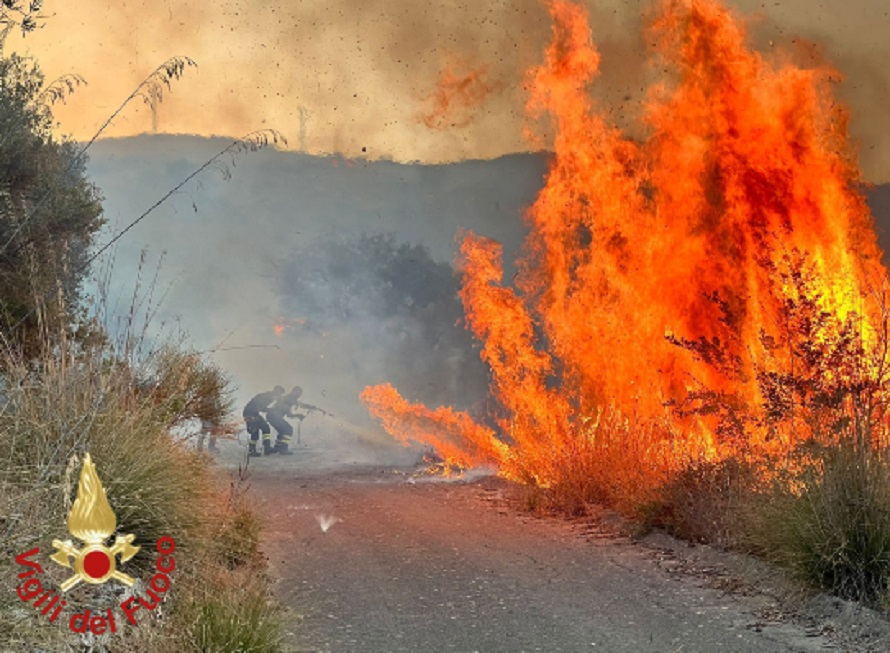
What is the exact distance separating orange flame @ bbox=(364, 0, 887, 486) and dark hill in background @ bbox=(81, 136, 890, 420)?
47.1 feet

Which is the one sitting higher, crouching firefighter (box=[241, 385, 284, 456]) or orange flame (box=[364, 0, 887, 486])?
orange flame (box=[364, 0, 887, 486])

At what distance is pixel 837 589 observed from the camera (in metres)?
7.35

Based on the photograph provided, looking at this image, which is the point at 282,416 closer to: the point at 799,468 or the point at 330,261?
the point at 330,261

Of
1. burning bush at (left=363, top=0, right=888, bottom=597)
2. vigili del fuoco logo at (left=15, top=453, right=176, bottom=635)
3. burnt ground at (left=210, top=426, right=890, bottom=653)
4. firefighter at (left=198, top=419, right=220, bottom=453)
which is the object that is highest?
burning bush at (left=363, top=0, right=888, bottom=597)

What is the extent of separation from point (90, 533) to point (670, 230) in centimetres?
1168

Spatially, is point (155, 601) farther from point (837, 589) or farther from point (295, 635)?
point (837, 589)

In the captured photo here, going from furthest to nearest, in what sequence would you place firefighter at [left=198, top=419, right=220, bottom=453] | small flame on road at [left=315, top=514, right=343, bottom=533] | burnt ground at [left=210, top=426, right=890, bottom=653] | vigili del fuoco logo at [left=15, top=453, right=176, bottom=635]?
small flame on road at [left=315, top=514, right=343, bottom=533], firefighter at [left=198, top=419, right=220, bottom=453], burnt ground at [left=210, top=426, right=890, bottom=653], vigili del fuoco logo at [left=15, top=453, right=176, bottom=635]

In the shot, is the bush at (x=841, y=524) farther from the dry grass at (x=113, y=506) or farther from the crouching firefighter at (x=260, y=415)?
the crouching firefighter at (x=260, y=415)

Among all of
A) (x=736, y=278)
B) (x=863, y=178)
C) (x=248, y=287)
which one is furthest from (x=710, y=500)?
(x=248, y=287)

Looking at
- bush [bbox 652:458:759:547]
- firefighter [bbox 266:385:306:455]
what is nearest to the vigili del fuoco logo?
bush [bbox 652:458:759:547]

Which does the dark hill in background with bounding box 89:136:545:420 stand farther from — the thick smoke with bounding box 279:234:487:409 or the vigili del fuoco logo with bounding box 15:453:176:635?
the vigili del fuoco logo with bounding box 15:453:176:635

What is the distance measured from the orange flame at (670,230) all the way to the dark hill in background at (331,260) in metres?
14.4

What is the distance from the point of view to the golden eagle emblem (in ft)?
15.9

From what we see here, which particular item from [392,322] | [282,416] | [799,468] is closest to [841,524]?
[799,468]
